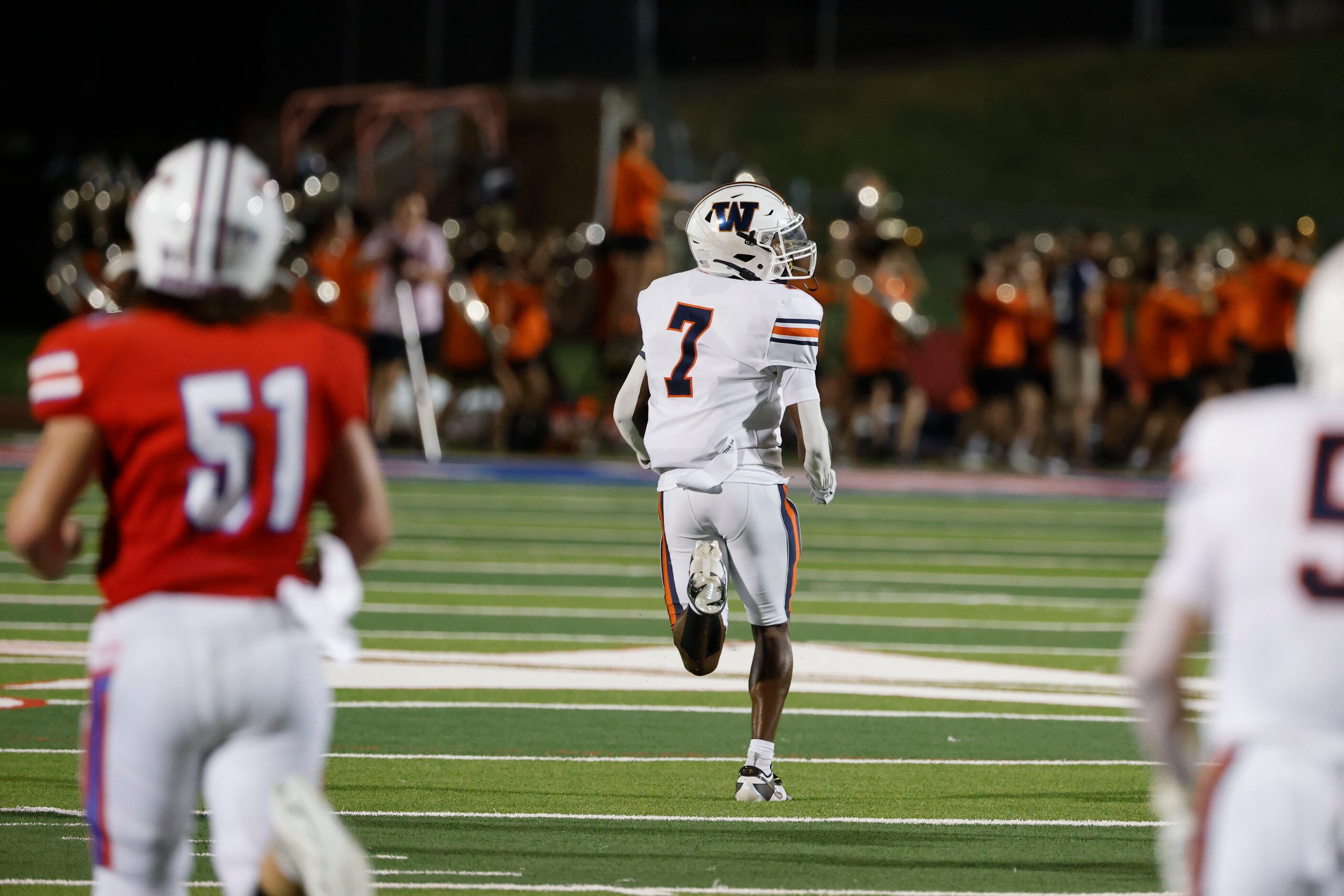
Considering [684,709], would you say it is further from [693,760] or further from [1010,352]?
[1010,352]

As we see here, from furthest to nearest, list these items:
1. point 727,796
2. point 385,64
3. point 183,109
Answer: point 183,109
point 385,64
point 727,796

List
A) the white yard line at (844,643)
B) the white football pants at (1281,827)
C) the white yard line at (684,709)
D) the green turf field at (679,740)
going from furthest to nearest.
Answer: the white yard line at (844,643) → the white yard line at (684,709) → the green turf field at (679,740) → the white football pants at (1281,827)

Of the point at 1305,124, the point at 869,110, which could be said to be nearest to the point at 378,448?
the point at 869,110

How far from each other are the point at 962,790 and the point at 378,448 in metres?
13.2

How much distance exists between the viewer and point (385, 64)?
26641 mm

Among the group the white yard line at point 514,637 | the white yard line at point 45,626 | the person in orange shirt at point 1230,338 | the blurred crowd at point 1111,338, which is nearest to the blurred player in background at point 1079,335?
the blurred crowd at point 1111,338

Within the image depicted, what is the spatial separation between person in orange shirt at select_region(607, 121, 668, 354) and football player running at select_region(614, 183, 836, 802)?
36.5 ft

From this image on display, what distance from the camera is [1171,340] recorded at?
19078 millimetres

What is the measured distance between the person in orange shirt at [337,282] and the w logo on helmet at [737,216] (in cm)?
1135

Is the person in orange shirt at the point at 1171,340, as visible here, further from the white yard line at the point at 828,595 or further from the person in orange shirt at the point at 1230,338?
the white yard line at the point at 828,595

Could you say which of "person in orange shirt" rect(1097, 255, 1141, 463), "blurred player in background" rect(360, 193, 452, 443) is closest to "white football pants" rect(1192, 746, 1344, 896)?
"blurred player in background" rect(360, 193, 452, 443)

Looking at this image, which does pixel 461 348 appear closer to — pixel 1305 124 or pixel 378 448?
pixel 378 448

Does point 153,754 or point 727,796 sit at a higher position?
point 153,754

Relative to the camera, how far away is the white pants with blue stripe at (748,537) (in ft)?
19.7
